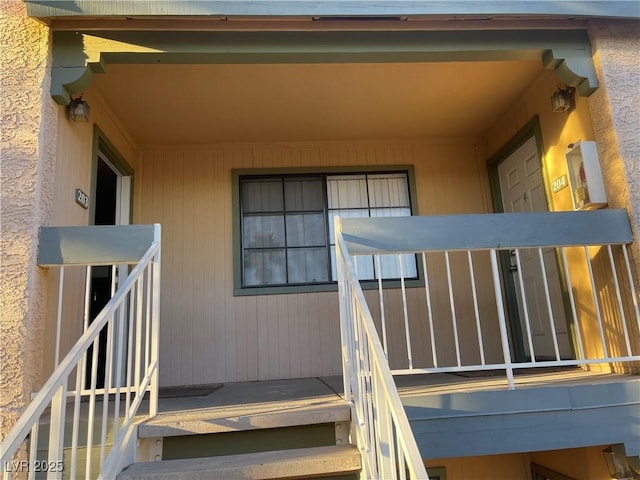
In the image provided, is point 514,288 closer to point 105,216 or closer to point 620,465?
point 620,465

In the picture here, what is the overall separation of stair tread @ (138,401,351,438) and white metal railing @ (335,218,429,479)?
13 centimetres

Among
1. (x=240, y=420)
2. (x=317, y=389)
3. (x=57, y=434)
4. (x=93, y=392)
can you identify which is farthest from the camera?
(x=317, y=389)

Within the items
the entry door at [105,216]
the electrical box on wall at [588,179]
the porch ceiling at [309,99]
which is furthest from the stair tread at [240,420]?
the porch ceiling at [309,99]

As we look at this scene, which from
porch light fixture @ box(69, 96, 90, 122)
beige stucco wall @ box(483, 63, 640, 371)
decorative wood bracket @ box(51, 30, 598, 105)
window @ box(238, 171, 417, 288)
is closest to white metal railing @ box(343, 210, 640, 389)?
beige stucco wall @ box(483, 63, 640, 371)

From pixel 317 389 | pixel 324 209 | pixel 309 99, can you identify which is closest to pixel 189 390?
pixel 317 389

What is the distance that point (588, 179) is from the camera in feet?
9.84

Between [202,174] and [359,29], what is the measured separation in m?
2.15

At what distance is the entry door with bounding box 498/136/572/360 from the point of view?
371cm

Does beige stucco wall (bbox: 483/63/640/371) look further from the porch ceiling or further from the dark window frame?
the dark window frame

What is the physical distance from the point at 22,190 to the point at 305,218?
248cm

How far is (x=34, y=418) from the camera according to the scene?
4.49 feet

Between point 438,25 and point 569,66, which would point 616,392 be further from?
point 438,25

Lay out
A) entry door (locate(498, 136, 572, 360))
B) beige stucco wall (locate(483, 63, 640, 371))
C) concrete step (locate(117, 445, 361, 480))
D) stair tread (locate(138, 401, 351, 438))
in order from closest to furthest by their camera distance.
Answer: concrete step (locate(117, 445, 361, 480)) → stair tread (locate(138, 401, 351, 438)) → beige stucco wall (locate(483, 63, 640, 371)) → entry door (locate(498, 136, 572, 360))

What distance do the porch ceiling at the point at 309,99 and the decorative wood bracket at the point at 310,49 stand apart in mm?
Result: 398
